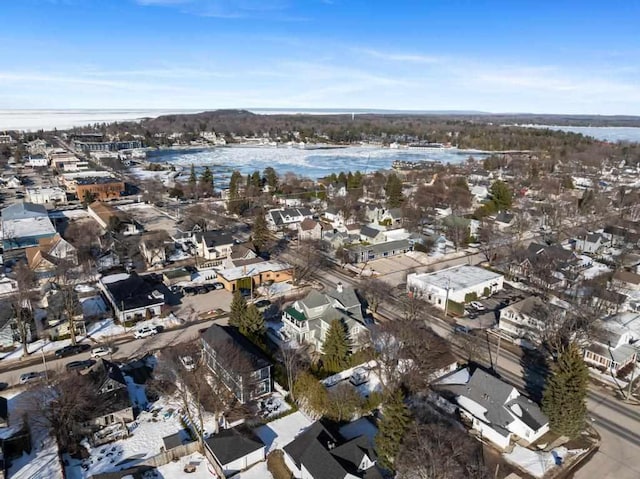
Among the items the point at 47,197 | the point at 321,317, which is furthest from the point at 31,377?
the point at 47,197

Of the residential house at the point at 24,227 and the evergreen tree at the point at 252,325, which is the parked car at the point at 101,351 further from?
the residential house at the point at 24,227

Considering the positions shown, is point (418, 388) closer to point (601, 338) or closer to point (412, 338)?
point (412, 338)

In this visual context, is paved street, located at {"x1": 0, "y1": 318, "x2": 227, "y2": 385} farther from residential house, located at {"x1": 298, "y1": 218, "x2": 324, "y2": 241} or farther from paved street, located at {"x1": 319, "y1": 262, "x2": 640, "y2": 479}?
residential house, located at {"x1": 298, "y1": 218, "x2": 324, "y2": 241}

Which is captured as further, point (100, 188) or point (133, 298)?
point (100, 188)

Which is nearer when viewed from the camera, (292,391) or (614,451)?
(614,451)

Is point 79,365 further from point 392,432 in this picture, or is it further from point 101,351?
point 392,432

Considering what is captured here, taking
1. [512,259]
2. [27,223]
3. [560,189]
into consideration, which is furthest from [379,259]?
[560,189]
